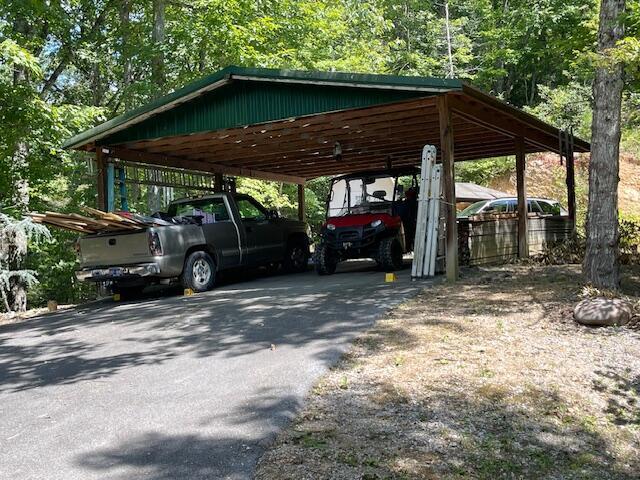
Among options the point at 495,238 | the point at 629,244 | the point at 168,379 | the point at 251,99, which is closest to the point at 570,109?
the point at 629,244

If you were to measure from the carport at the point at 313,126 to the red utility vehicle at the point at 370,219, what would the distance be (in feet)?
4.11

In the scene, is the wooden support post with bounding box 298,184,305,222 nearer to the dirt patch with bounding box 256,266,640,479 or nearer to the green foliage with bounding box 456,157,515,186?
the dirt patch with bounding box 256,266,640,479

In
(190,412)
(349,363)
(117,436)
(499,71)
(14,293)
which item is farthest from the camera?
(499,71)

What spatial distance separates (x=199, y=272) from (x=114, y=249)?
1602 millimetres

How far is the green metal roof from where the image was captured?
9.66 meters

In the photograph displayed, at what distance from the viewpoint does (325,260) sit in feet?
38.1

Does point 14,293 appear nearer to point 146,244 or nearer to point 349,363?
point 146,244

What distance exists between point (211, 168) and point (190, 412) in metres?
12.7

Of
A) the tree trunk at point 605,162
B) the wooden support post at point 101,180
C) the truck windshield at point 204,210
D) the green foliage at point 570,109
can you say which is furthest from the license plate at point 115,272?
the green foliage at point 570,109

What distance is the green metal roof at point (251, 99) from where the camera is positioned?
9656 mm

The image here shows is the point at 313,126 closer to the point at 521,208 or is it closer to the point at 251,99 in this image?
the point at 251,99

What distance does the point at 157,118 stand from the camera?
39.9ft

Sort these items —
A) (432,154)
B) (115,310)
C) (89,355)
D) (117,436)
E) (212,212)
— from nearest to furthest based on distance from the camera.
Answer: (117,436) → (89,355) → (115,310) → (432,154) → (212,212)

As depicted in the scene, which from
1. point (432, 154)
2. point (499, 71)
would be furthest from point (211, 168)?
point (499, 71)
